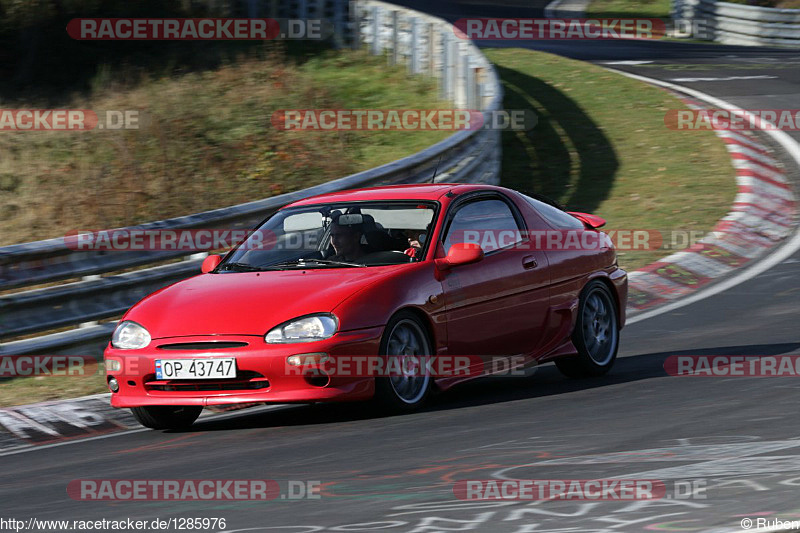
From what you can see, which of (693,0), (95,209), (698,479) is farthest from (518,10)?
(698,479)

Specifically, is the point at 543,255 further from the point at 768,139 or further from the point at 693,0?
the point at 693,0

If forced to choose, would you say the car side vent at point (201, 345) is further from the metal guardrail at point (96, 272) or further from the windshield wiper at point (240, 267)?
the metal guardrail at point (96, 272)

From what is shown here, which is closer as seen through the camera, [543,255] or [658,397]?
[658,397]

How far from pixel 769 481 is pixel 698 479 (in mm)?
285

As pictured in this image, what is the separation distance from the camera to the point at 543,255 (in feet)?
29.7

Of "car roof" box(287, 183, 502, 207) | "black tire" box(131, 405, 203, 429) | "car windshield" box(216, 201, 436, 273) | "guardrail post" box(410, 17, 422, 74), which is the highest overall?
"guardrail post" box(410, 17, 422, 74)

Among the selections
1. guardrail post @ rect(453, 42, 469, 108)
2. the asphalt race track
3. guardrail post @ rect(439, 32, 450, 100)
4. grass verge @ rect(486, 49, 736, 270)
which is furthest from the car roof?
guardrail post @ rect(439, 32, 450, 100)

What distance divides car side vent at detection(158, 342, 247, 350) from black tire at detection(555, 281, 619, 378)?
9.05 feet

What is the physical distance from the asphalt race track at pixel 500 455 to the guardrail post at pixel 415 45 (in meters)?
12.4

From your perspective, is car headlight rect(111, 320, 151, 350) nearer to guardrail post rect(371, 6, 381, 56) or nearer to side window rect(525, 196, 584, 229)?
side window rect(525, 196, 584, 229)

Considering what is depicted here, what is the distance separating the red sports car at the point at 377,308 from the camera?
7.48 metres

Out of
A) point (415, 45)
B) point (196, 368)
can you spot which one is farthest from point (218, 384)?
point (415, 45)

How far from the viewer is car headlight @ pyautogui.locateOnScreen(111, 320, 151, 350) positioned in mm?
7797

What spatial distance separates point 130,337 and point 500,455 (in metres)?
2.67
